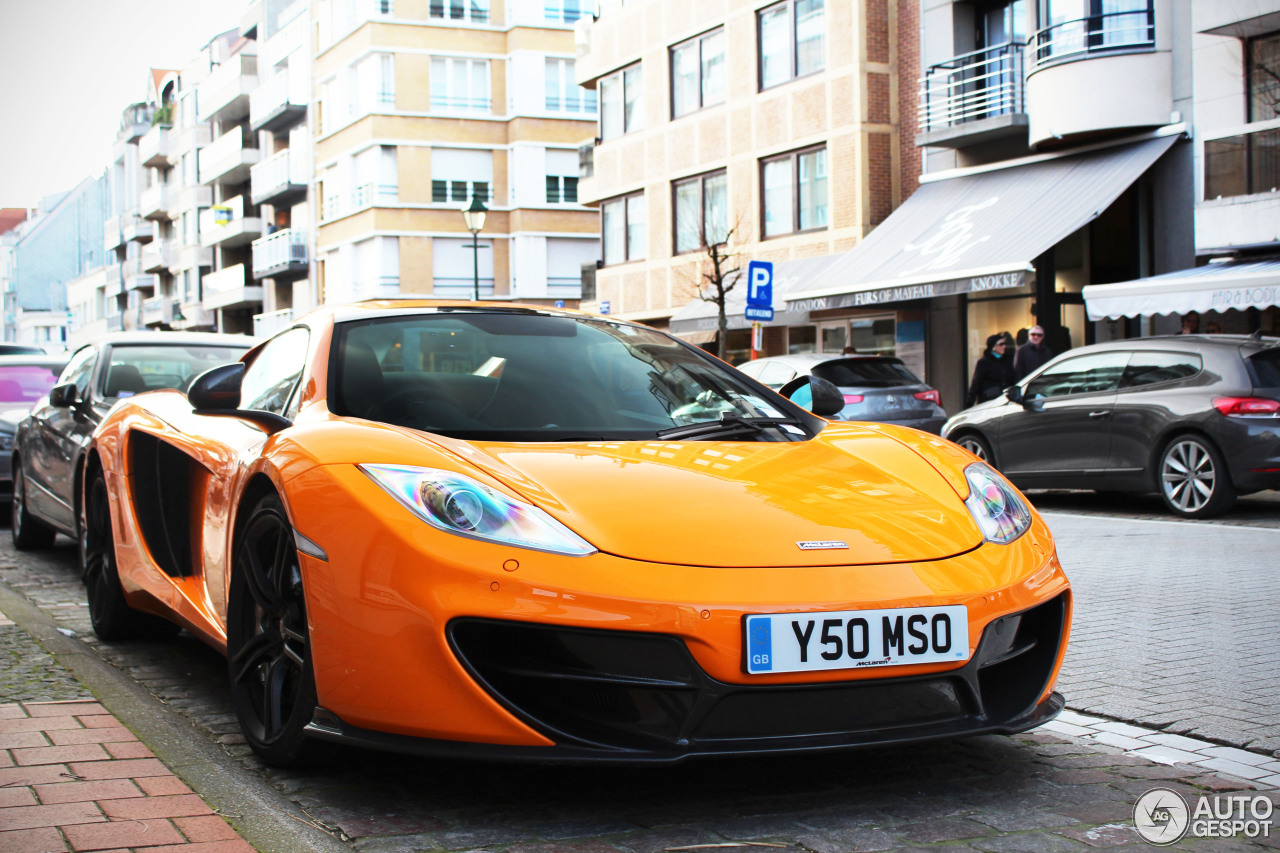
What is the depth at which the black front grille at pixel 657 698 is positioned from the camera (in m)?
3.00

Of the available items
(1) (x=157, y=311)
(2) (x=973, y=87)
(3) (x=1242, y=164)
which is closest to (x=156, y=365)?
(3) (x=1242, y=164)

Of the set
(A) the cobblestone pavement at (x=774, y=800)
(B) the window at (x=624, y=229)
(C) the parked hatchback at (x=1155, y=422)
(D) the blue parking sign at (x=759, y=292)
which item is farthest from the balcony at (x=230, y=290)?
(A) the cobblestone pavement at (x=774, y=800)

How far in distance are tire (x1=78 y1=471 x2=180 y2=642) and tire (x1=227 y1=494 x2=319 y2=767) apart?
1.80m

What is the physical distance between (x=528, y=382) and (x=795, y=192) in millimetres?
24165

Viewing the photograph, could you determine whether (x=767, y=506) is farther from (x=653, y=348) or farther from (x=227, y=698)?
(x=227, y=698)

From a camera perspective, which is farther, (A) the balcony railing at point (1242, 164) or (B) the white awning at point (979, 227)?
(B) the white awning at point (979, 227)

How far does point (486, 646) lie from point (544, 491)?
1.44 feet

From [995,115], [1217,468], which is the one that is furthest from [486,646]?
[995,115]

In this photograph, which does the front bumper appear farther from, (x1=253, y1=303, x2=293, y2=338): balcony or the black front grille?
(x1=253, y1=303, x2=293, y2=338): balcony

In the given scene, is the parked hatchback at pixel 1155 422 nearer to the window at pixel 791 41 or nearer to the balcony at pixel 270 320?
the window at pixel 791 41

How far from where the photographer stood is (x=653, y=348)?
471 centimetres

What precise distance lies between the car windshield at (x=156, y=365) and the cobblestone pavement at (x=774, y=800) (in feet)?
16.3

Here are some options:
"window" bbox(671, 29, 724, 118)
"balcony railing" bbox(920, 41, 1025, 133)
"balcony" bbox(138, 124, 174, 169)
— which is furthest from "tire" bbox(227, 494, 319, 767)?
"balcony" bbox(138, 124, 174, 169)

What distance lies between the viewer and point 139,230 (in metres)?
83.2
